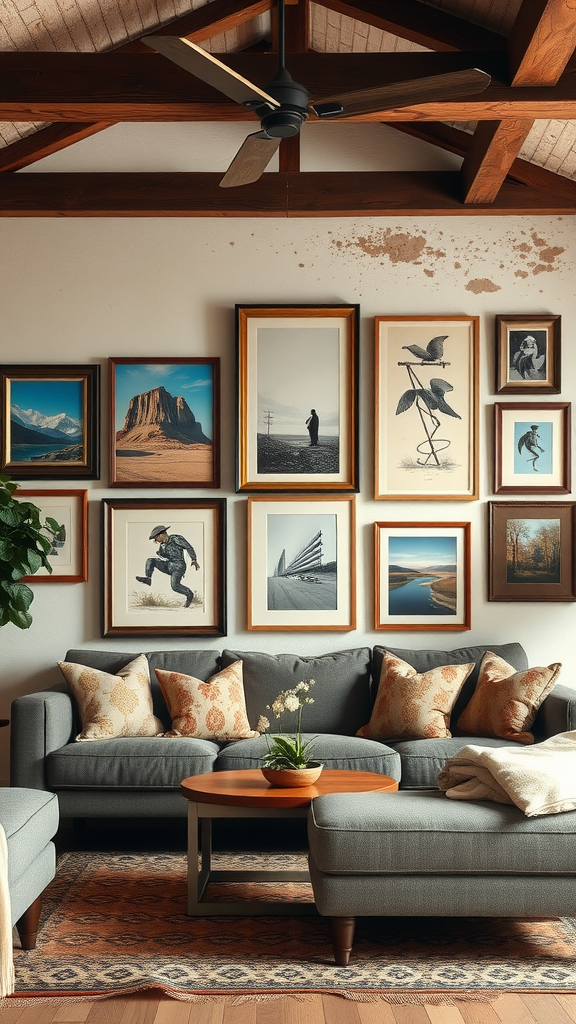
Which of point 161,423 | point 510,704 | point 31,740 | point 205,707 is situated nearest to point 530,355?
point 510,704

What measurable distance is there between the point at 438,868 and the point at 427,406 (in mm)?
2847

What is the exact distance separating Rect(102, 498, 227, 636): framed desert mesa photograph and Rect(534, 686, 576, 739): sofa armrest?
1.73 meters

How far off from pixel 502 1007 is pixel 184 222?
4.13m

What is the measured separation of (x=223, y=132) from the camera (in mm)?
5316

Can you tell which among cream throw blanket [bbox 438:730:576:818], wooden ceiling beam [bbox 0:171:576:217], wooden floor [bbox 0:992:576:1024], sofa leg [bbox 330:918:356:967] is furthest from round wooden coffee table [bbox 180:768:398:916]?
wooden ceiling beam [bbox 0:171:576:217]

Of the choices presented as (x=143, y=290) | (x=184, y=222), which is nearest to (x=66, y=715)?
(x=143, y=290)

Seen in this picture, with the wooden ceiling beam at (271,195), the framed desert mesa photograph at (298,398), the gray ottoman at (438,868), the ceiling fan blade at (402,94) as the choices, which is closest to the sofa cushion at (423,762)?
the gray ottoman at (438,868)

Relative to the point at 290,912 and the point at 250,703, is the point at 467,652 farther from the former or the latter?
the point at 290,912

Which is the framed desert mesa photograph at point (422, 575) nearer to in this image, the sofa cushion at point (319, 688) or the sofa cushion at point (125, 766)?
the sofa cushion at point (319, 688)

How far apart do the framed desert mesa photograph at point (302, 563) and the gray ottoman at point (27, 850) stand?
2022 mm

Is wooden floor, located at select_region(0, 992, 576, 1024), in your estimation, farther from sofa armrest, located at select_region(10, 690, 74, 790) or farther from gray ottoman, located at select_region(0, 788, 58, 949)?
sofa armrest, located at select_region(10, 690, 74, 790)

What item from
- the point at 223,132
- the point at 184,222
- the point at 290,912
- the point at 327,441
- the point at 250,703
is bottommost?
the point at 290,912

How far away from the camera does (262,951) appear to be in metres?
3.10

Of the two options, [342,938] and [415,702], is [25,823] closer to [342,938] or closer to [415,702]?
[342,938]
